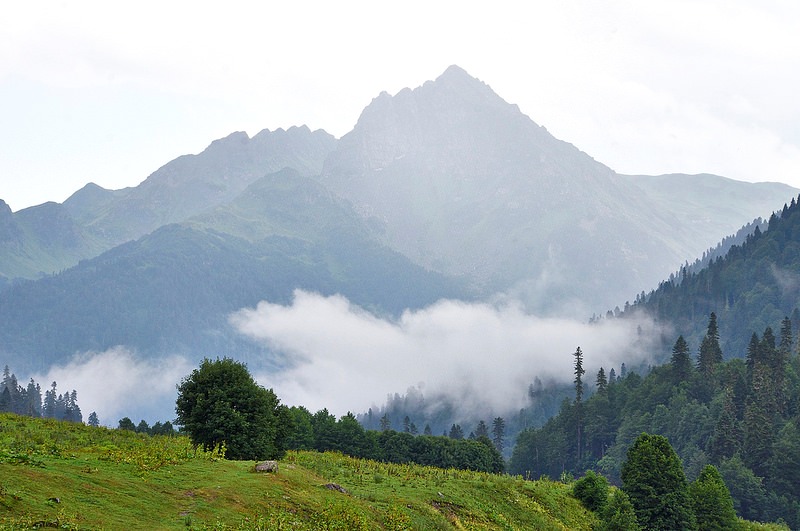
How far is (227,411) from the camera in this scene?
53.8 metres

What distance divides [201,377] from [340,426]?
103 meters

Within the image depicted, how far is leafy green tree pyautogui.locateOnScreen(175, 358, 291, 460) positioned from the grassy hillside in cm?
483

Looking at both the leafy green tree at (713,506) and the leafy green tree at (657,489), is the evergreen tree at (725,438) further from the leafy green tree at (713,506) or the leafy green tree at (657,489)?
the leafy green tree at (657,489)

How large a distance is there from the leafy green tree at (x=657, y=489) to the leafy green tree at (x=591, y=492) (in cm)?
945

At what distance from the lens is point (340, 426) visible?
155 m

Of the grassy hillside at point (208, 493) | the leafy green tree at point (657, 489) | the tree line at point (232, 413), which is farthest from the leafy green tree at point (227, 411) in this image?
the leafy green tree at point (657, 489)

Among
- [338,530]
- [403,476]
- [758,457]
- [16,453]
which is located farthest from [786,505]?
[16,453]

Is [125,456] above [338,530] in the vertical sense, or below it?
above

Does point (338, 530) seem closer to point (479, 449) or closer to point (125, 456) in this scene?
point (125, 456)

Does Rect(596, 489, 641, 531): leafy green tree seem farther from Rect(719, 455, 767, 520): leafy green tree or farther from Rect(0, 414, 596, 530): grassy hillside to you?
Rect(719, 455, 767, 520): leafy green tree

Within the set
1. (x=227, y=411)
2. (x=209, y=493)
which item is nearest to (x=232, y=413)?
(x=227, y=411)

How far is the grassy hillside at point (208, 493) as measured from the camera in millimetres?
26766

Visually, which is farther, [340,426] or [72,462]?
[340,426]

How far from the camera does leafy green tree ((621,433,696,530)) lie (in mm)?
67812
